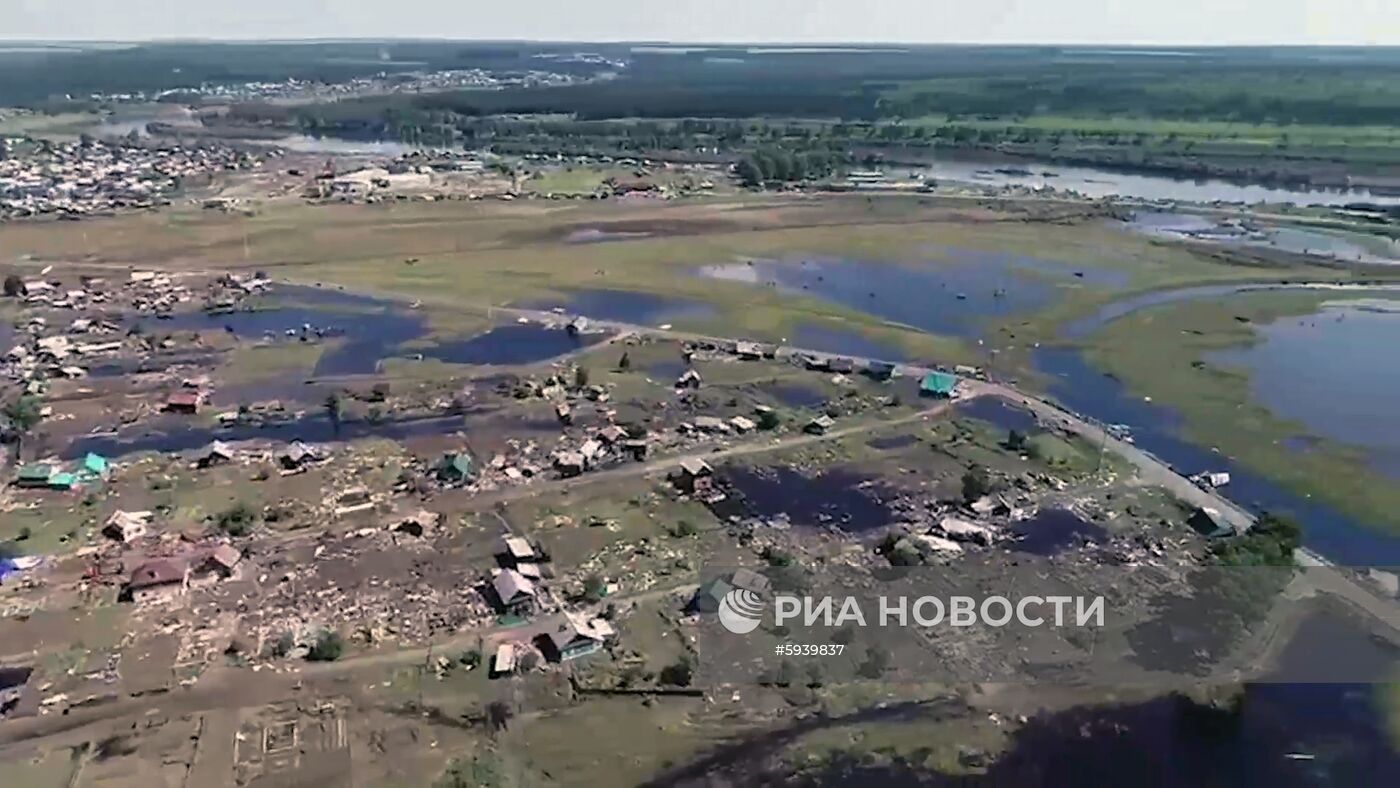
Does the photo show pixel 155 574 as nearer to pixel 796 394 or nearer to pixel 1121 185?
pixel 796 394

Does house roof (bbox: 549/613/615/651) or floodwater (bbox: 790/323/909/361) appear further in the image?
floodwater (bbox: 790/323/909/361)

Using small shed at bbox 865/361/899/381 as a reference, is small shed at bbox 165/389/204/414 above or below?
below

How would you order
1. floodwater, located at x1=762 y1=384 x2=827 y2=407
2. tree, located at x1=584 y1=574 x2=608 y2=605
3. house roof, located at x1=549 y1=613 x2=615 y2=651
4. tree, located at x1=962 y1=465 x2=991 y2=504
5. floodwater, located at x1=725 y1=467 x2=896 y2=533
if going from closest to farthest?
house roof, located at x1=549 y1=613 x2=615 y2=651 < tree, located at x1=584 y1=574 x2=608 y2=605 < floodwater, located at x1=725 y1=467 x2=896 y2=533 < tree, located at x1=962 y1=465 x2=991 y2=504 < floodwater, located at x1=762 y1=384 x2=827 y2=407

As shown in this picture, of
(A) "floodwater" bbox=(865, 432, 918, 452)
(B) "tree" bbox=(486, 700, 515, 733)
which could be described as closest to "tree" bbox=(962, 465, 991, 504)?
(A) "floodwater" bbox=(865, 432, 918, 452)

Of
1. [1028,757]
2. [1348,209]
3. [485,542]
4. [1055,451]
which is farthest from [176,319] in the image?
[1348,209]

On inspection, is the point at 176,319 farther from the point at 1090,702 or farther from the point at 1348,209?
the point at 1348,209

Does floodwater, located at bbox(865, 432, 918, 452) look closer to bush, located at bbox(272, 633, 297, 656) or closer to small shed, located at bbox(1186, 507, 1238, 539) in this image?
small shed, located at bbox(1186, 507, 1238, 539)

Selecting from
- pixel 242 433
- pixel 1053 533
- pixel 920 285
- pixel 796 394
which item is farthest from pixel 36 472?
pixel 920 285
